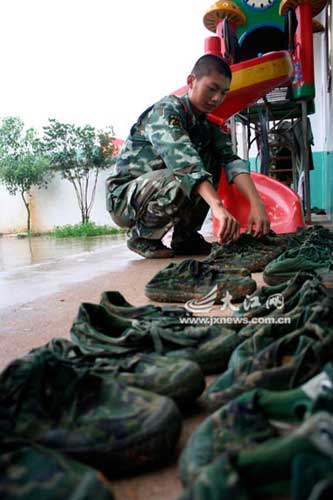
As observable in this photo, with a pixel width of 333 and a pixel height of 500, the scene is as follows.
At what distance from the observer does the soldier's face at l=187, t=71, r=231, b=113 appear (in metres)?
2.29

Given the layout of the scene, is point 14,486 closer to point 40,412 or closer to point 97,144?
point 40,412

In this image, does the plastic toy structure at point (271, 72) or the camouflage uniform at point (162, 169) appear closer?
the camouflage uniform at point (162, 169)

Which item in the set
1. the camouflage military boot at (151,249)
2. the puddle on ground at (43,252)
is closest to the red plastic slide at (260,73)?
the camouflage military boot at (151,249)

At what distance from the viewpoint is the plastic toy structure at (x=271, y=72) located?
11.5 ft

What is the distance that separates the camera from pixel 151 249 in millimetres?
2738

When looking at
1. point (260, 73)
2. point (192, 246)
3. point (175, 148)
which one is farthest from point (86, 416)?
point (260, 73)

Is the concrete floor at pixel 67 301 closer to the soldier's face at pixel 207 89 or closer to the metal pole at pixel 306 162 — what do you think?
the soldier's face at pixel 207 89

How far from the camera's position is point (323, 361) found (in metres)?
0.68

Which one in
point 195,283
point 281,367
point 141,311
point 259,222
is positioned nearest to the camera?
point 281,367

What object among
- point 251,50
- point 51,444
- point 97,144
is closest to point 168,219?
point 51,444

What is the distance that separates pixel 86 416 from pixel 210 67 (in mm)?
2050

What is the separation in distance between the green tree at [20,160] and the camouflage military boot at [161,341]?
10.0m

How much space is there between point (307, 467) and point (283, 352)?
0.32 m

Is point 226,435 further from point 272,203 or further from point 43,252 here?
point 43,252
